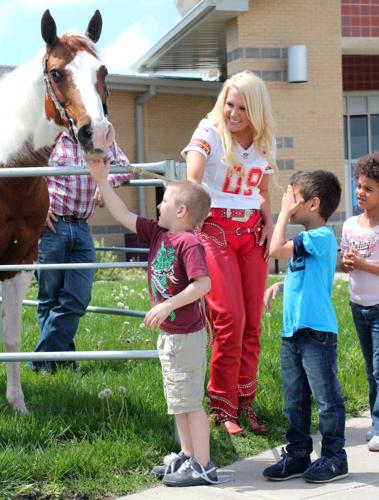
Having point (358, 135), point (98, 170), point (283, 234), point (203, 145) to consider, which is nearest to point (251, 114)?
point (203, 145)

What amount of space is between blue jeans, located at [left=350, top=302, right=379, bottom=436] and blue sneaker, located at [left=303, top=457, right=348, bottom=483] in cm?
62

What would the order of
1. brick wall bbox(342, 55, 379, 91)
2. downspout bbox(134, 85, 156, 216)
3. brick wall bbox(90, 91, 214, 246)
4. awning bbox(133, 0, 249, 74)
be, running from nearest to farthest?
awning bbox(133, 0, 249, 74), brick wall bbox(342, 55, 379, 91), brick wall bbox(90, 91, 214, 246), downspout bbox(134, 85, 156, 216)

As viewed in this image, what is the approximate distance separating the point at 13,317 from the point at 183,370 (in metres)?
1.70

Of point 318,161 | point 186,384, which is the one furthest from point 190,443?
point 318,161

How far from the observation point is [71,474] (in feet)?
12.3

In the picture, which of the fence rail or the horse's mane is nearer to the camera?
the fence rail

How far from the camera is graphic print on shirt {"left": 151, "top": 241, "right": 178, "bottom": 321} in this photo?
12.2 feet

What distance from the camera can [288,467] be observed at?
3.85 meters

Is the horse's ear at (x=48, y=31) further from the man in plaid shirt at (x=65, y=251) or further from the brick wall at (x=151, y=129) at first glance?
the brick wall at (x=151, y=129)

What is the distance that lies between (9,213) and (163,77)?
1545 cm

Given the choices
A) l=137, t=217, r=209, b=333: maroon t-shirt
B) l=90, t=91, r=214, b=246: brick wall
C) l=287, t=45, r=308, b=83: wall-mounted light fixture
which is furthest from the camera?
l=90, t=91, r=214, b=246: brick wall

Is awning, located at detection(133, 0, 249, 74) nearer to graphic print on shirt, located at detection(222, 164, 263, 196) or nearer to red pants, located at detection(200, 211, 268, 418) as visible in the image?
graphic print on shirt, located at detection(222, 164, 263, 196)

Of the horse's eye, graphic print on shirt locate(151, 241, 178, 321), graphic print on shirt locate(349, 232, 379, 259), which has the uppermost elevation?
the horse's eye

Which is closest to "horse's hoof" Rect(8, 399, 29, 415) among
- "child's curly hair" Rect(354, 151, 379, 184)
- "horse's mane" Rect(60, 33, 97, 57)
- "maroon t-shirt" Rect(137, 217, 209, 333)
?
"maroon t-shirt" Rect(137, 217, 209, 333)
